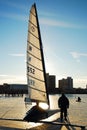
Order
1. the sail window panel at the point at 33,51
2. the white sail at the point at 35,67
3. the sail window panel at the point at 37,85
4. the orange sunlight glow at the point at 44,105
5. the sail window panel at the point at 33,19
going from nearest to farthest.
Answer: the orange sunlight glow at the point at 44,105 → the white sail at the point at 35,67 → the sail window panel at the point at 37,85 → the sail window panel at the point at 33,51 → the sail window panel at the point at 33,19

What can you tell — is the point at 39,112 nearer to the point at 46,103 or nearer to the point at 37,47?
the point at 46,103

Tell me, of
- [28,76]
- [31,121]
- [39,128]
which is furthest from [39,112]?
[28,76]

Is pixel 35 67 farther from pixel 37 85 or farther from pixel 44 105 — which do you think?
pixel 44 105

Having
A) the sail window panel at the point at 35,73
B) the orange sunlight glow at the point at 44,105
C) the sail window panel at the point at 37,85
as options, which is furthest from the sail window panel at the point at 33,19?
the orange sunlight glow at the point at 44,105

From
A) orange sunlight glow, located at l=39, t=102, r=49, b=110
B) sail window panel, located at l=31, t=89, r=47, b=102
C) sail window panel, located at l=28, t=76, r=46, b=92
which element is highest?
sail window panel, located at l=28, t=76, r=46, b=92

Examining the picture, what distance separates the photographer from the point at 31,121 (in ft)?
63.6

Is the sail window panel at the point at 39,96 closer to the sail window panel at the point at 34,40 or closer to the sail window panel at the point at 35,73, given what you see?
the sail window panel at the point at 35,73

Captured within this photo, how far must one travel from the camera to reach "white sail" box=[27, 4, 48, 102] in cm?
2326

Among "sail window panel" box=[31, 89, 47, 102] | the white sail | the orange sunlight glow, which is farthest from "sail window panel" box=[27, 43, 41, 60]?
the orange sunlight glow

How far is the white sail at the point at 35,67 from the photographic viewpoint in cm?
2326

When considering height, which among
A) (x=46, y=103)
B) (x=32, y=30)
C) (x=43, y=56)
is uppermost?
(x=32, y=30)

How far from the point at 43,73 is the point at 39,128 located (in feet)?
20.9

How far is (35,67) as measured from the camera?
2358cm

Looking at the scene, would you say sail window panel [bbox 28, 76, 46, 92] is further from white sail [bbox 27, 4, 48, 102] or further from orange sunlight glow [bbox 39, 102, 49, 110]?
orange sunlight glow [bbox 39, 102, 49, 110]
